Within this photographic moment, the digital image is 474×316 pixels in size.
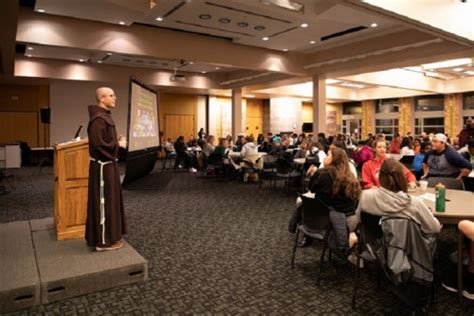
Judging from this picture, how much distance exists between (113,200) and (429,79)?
1695cm

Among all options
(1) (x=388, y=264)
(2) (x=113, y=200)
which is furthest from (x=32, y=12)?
(1) (x=388, y=264)

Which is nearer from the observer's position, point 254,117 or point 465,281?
point 465,281

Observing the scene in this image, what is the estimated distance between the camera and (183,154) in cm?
1283

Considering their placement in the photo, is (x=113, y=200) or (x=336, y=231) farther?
(x=113, y=200)

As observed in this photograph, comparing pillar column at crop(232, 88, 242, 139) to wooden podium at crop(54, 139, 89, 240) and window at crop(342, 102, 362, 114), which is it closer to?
window at crop(342, 102, 362, 114)

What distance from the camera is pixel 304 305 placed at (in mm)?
3117

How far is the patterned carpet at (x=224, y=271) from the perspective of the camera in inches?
121

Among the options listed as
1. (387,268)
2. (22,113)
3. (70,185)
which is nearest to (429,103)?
(387,268)

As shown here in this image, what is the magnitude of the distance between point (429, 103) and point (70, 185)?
20.3m

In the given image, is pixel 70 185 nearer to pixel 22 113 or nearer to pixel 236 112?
pixel 236 112

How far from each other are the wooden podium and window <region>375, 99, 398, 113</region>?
20444 millimetres

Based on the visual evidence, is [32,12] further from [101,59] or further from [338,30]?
[338,30]

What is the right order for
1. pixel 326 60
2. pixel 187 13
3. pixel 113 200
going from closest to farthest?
pixel 113 200 < pixel 187 13 < pixel 326 60

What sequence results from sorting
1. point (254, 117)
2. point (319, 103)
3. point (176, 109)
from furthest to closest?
point (254, 117) < point (176, 109) < point (319, 103)
